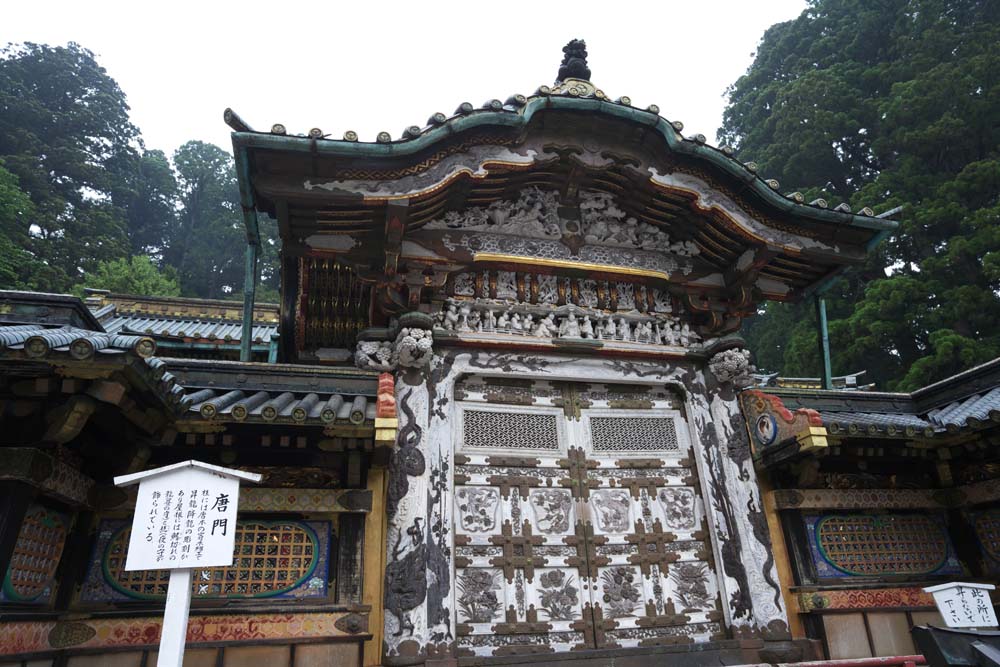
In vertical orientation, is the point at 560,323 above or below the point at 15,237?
below

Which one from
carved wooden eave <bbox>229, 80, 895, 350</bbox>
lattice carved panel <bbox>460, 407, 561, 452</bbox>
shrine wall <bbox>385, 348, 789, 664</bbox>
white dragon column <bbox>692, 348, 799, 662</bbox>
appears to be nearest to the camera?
shrine wall <bbox>385, 348, 789, 664</bbox>

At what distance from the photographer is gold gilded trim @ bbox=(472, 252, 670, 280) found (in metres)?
7.66

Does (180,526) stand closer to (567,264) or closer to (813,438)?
(567,264)

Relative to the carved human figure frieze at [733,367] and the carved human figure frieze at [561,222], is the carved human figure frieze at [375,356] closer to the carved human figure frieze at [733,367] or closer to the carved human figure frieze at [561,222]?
the carved human figure frieze at [561,222]

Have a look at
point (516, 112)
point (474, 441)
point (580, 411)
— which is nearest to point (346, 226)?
point (516, 112)

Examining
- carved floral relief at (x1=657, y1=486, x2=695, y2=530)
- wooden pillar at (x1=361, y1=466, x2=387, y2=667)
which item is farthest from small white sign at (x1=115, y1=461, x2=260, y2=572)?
carved floral relief at (x1=657, y1=486, x2=695, y2=530)

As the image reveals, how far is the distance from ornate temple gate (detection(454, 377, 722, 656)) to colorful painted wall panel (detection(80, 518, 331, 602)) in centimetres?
147

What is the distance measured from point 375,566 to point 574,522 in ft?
7.38

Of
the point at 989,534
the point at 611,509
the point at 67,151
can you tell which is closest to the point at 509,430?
the point at 611,509

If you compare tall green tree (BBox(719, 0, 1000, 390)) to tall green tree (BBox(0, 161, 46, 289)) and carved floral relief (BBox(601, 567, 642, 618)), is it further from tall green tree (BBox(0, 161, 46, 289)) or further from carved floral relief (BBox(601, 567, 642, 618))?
tall green tree (BBox(0, 161, 46, 289))

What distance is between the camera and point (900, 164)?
2173cm

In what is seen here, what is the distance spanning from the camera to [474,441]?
711 cm

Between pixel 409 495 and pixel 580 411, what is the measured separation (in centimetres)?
239

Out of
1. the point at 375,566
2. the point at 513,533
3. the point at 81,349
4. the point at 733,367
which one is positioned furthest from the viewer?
the point at 733,367
